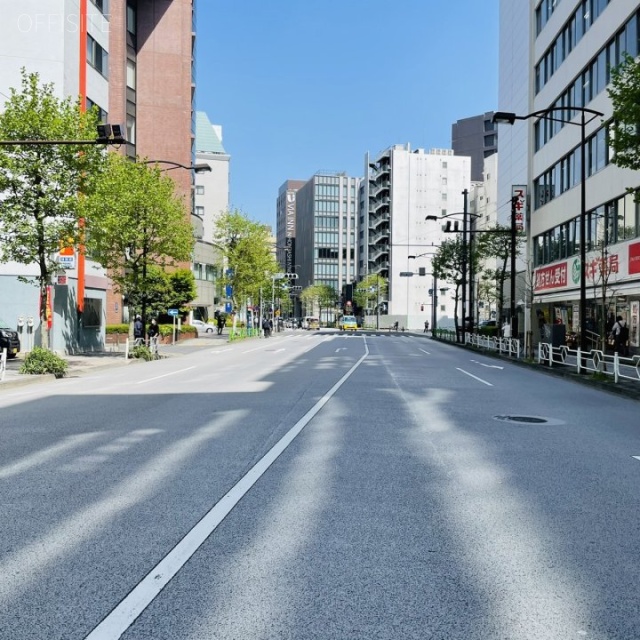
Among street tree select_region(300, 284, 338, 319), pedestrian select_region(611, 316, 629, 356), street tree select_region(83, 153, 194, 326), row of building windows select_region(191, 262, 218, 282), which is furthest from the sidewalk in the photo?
street tree select_region(300, 284, 338, 319)

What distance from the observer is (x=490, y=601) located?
3662 mm

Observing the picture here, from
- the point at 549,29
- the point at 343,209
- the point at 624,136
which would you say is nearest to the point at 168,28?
the point at 549,29

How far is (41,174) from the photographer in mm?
20766

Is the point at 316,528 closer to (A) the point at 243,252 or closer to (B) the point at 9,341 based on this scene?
(B) the point at 9,341

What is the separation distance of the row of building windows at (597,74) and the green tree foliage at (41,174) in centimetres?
1637

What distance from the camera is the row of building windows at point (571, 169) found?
Answer: 103 ft

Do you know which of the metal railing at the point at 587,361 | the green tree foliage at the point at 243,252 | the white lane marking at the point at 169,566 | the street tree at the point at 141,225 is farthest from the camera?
the green tree foliage at the point at 243,252

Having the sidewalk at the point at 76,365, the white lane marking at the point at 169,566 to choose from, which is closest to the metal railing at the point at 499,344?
the sidewalk at the point at 76,365

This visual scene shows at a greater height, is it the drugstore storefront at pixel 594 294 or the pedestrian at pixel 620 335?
the drugstore storefront at pixel 594 294

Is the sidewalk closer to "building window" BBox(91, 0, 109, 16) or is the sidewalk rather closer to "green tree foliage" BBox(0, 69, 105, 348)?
"green tree foliage" BBox(0, 69, 105, 348)

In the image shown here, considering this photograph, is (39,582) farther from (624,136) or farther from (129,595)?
(624,136)

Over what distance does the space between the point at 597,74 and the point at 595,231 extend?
7334mm

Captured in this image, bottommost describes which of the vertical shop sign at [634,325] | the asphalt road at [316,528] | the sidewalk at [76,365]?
the sidewalk at [76,365]

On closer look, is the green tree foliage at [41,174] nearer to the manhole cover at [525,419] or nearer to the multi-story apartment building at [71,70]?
the multi-story apartment building at [71,70]
